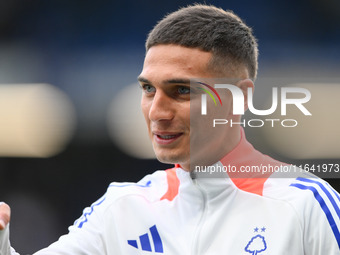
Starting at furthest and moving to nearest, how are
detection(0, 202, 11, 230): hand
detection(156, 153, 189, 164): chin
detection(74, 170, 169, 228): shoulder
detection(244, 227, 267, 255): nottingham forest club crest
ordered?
detection(74, 170, 169, 228): shoulder
detection(156, 153, 189, 164): chin
detection(244, 227, 267, 255): nottingham forest club crest
detection(0, 202, 11, 230): hand

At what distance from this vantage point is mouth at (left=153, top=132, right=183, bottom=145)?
5.55 ft

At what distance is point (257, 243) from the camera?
1.61 m

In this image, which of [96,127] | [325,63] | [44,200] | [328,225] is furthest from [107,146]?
[328,225]

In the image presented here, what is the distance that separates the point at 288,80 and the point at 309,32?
56 cm

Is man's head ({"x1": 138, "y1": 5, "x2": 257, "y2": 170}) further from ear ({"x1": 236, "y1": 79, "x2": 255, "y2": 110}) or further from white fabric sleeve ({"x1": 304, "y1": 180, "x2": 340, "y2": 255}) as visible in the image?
white fabric sleeve ({"x1": 304, "y1": 180, "x2": 340, "y2": 255})

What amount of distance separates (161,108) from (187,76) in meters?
0.13

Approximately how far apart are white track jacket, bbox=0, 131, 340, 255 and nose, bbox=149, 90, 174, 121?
9.0 inches

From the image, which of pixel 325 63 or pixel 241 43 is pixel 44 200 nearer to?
pixel 325 63

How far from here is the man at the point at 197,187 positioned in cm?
162

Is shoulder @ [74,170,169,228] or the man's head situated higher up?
the man's head

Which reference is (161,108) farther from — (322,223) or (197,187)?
(322,223)

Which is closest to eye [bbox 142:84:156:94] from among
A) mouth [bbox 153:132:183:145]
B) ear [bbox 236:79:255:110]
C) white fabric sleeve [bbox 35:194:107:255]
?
mouth [bbox 153:132:183:145]

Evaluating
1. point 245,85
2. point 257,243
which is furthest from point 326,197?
point 245,85

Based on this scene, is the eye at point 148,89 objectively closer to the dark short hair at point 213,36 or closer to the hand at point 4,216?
the dark short hair at point 213,36
